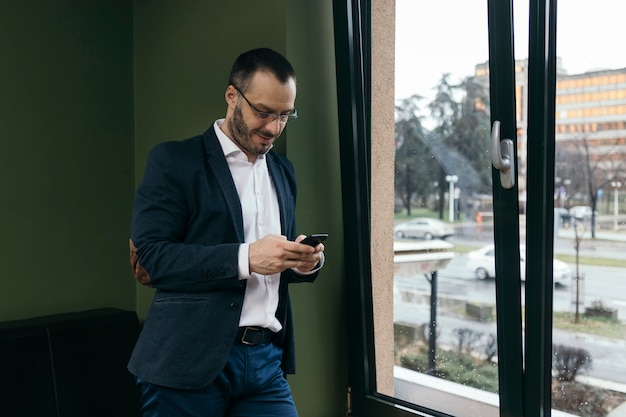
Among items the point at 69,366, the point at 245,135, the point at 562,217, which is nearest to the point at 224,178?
the point at 245,135

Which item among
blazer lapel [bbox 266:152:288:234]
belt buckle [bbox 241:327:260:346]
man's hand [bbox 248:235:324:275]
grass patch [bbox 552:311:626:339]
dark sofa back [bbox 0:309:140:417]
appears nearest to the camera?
man's hand [bbox 248:235:324:275]

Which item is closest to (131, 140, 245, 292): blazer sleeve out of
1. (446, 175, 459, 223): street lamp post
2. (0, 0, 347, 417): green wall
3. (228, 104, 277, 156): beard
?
(228, 104, 277, 156): beard

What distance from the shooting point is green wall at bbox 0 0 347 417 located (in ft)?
9.50

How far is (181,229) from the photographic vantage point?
195cm

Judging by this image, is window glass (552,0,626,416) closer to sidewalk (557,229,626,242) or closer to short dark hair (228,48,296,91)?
sidewalk (557,229,626,242)

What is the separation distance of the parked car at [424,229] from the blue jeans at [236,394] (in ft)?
3.01

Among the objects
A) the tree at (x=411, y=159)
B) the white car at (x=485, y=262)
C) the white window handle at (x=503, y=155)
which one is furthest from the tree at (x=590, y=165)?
the tree at (x=411, y=159)

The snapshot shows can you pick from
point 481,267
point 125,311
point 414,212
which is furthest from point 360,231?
point 125,311

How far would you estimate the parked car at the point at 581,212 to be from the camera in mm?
2256

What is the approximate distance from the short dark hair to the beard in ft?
0.27

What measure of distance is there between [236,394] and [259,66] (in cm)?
94

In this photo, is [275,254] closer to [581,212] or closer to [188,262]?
[188,262]

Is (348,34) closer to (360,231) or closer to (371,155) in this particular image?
(371,155)

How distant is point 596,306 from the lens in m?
2.26
